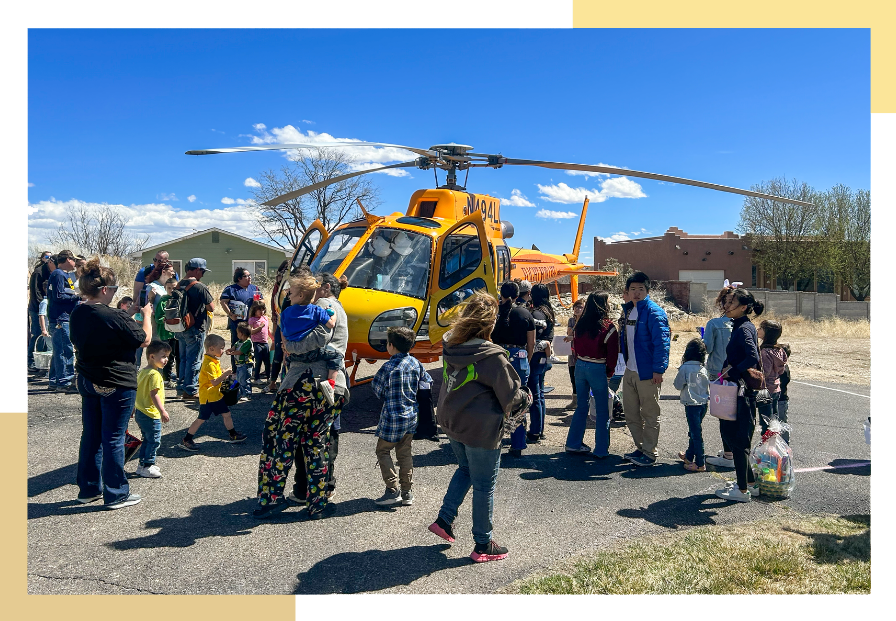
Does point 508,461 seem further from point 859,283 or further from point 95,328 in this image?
point 859,283

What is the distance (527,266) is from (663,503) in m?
7.15

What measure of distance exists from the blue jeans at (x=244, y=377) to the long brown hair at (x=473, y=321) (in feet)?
14.9

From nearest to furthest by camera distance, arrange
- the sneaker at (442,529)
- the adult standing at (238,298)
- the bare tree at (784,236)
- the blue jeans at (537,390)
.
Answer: the sneaker at (442,529) < the blue jeans at (537,390) < the adult standing at (238,298) < the bare tree at (784,236)

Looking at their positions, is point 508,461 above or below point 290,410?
below

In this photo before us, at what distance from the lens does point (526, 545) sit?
3973 mm

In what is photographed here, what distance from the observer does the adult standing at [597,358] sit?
18.9 ft

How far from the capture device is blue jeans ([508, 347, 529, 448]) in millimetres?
5789

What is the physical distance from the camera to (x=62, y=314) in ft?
25.2

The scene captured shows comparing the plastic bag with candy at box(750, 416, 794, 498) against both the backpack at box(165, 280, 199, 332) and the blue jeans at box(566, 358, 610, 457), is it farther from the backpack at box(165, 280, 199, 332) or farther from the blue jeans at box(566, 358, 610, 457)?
the backpack at box(165, 280, 199, 332)

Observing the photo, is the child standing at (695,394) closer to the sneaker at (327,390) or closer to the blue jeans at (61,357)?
the sneaker at (327,390)

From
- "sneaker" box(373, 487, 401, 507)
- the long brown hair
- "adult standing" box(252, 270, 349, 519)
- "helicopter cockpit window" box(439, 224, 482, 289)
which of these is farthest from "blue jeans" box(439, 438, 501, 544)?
"helicopter cockpit window" box(439, 224, 482, 289)

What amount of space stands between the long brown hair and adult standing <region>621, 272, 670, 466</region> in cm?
248

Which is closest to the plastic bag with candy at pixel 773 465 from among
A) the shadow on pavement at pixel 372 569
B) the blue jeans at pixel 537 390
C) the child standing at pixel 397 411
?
the blue jeans at pixel 537 390

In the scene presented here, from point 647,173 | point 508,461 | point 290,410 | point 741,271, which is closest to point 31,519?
point 290,410
